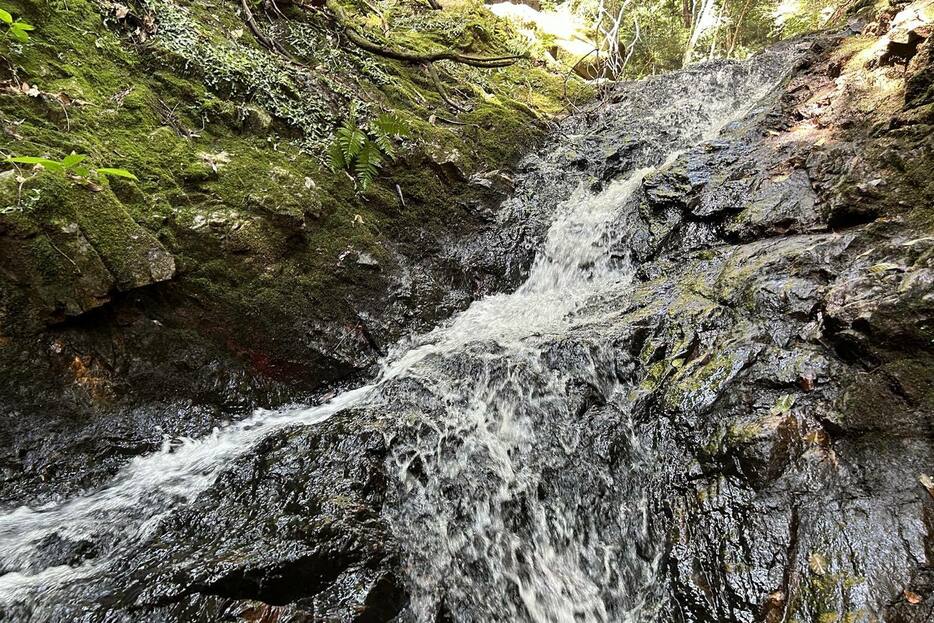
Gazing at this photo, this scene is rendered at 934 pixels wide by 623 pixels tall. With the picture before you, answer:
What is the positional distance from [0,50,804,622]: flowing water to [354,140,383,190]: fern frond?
245 cm

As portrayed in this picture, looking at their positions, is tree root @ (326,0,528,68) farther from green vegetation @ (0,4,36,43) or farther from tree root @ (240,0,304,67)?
green vegetation @ (0,4,36,43)

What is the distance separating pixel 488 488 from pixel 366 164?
4.55 meters

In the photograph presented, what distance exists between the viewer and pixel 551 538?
3.32 meters

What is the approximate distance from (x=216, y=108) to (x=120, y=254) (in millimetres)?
2587

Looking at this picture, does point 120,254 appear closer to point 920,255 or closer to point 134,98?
point 134,98

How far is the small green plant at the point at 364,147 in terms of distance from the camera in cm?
588

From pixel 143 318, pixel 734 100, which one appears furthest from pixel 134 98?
pixel 734 100

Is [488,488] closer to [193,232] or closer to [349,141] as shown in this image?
[193,232]

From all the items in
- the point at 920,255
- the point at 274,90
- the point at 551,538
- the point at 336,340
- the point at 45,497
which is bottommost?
the point at 45,497

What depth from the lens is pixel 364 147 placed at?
235 inches

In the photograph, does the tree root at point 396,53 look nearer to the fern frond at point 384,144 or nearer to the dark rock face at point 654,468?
the fern frond at point 384,144

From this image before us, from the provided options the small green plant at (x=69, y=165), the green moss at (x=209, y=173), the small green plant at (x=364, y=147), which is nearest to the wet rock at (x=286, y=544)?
the green moss at (x=209, y=173)

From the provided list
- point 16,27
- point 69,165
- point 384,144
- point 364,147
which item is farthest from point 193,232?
point 384,144

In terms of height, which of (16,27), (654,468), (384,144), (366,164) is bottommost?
(654,468)
